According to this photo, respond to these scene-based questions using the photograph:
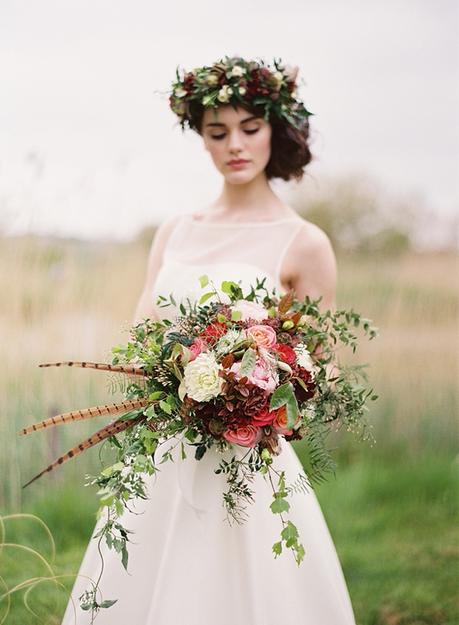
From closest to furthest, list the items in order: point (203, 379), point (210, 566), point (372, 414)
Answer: point (203, 379), point (210, 566), point (372, 414)

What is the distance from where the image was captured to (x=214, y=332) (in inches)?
79.3

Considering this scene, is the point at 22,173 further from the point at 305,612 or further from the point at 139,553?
the point at 305,612

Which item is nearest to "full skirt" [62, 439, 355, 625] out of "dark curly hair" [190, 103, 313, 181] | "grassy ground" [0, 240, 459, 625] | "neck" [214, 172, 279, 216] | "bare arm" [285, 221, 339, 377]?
"bare arm" [285, 221, 339, 377]

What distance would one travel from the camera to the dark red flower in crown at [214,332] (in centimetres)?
200

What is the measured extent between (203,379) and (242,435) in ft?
0.58

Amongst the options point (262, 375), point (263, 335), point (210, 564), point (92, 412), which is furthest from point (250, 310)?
point (210, 564)

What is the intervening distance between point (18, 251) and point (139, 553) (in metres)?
2.51

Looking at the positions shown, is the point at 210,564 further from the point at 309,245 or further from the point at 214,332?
the point at 309,245

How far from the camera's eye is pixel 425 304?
16.8ft

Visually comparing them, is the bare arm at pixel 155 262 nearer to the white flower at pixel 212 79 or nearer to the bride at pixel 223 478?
the bride at pixel 223 478

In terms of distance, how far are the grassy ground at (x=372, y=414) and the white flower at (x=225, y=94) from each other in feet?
6.47

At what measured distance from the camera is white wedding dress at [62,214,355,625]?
2.21m

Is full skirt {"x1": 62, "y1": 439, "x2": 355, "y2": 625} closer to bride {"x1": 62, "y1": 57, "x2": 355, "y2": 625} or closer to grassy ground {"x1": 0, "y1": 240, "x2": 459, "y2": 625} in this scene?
bride {"x1": 62, "y1": 57, "x2": 355, "y2": 625}

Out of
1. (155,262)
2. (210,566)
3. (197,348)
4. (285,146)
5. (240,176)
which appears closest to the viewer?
(197,348)
